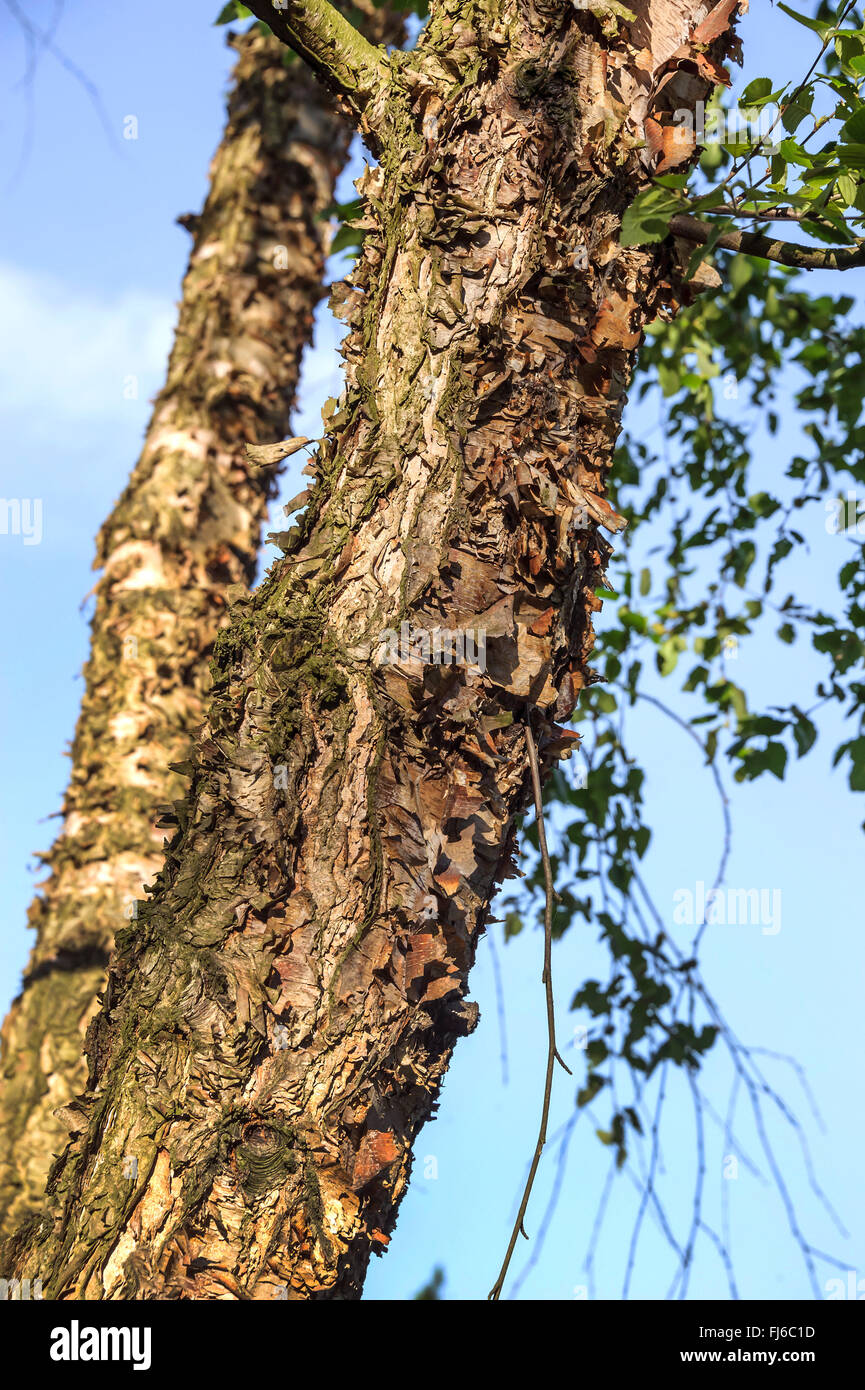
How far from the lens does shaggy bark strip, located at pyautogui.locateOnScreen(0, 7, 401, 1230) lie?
276cm

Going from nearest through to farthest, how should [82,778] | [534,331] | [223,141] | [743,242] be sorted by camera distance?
[534,331]
[743,242]
[82,778]
[223,141]

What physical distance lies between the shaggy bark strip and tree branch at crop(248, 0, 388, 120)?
154cm

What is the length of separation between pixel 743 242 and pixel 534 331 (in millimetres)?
398

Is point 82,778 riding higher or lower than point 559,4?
lower

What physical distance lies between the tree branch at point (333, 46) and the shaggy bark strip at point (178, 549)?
154cm

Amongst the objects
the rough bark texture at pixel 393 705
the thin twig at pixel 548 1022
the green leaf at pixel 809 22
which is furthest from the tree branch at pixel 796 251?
the thin twig at pixel 548 1022

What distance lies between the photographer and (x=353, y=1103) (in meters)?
1.21

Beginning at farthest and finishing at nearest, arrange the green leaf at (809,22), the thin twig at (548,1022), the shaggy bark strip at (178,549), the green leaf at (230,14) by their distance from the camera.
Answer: the shaggy bark strip at (178,549) < the green leaf at (230,14) < the green leaf at (809,22) < the thin twig at (548,1022)

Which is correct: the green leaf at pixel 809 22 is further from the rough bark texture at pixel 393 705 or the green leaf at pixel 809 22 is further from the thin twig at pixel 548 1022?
the thin twig at pixel 548 1022

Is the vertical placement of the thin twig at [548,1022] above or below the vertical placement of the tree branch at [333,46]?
below

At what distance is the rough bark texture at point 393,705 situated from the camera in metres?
1.19
